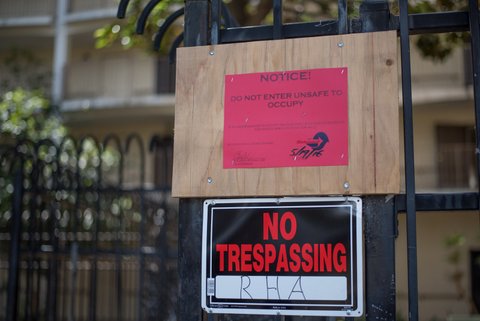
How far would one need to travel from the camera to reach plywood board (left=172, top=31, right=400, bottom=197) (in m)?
2.76

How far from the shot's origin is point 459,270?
1609 centimetres

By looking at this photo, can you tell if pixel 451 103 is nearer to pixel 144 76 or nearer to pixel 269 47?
pixel 144 76

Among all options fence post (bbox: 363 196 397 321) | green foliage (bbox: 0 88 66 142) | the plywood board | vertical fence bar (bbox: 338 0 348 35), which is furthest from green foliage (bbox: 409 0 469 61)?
green foliage (bbox: 0 88 66 142)

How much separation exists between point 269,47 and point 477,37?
925mm

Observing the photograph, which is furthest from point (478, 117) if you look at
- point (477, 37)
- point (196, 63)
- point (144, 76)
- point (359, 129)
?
point (144, 76)

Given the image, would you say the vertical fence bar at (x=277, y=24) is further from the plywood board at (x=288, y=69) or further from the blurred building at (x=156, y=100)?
the blurred building at (x=156, y=100)

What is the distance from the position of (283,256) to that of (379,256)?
412 mm

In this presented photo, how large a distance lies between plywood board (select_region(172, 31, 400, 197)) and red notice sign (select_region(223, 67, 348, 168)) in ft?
0.10

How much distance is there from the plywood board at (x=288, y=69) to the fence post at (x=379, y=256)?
0.10 metres

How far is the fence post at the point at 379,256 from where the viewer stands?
2729 millimetres

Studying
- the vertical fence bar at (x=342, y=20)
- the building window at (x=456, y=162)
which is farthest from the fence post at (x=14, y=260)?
the building window at (x=456, y=162)

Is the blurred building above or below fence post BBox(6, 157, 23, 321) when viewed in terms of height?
above

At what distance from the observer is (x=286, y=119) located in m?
2.90

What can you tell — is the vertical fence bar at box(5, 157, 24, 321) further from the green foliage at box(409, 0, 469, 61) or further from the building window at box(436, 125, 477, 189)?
the building window at box(436, 125, 477, 189)
